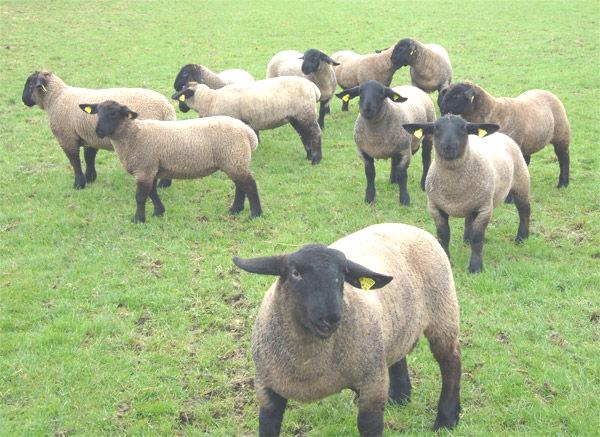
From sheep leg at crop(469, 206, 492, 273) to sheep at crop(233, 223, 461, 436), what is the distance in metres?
3.05

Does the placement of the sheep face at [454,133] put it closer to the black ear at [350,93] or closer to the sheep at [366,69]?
the black ear at [350,93]

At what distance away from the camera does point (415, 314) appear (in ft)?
15.0

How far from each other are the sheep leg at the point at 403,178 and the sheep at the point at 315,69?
4.36 metres

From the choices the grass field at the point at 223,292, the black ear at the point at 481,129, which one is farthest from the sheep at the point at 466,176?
the grass field at the point at 223,292

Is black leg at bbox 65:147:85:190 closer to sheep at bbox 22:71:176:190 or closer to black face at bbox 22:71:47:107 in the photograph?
sheep at bbox 22:71:176:190

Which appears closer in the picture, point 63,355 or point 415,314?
point 415,314

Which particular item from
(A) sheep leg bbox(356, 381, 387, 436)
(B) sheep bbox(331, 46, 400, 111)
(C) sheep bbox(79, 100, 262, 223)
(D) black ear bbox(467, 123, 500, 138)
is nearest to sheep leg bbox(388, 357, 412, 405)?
(A) sheep leg bbox(356, 381, 387, 436)

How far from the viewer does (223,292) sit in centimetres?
731

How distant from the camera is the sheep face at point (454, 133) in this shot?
7.45m

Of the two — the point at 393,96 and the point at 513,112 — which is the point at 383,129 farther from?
the point at 513,112

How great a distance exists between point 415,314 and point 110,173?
27.4ft

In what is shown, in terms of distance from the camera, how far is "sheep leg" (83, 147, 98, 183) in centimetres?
1107

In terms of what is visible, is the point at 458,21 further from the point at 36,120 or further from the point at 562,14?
the point at 36,120

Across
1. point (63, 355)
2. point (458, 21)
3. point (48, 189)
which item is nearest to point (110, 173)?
point (48, 189)
